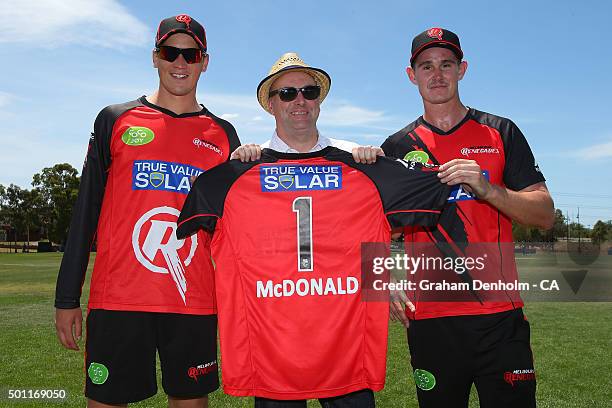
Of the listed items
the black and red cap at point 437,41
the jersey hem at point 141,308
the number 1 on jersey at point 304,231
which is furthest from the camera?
Result: the black and red cap at point 437,41

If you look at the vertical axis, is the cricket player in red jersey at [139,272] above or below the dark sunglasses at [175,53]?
below

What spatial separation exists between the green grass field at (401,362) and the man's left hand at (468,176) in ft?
14.3

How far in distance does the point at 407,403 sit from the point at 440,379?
11.7 ft

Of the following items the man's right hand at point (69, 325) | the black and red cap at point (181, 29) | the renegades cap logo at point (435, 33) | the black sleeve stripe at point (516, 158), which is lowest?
the man's right hand at point (69, 325)

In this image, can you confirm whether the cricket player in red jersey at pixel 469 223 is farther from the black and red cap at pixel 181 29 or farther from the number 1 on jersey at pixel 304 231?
the black and red cap at pixel 181 29

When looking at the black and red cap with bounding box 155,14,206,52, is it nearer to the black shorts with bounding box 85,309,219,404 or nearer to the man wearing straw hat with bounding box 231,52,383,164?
the man wearing straw hat with bounding box 231,52,383,164

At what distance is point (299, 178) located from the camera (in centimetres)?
334

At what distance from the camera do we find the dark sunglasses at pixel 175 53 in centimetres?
390

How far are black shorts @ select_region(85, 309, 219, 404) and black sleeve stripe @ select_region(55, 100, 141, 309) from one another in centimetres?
24

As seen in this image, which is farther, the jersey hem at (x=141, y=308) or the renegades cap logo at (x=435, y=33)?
the renegades cap logo at (x=435, y=33)

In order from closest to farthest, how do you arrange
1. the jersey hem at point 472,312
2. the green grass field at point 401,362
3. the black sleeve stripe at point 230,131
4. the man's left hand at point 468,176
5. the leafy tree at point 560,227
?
1. the man's left hand at point 468,176
2. the jersey hem at point 472,312
3. the black sleeve stripe at point 230,131
4. the green grass field at point 401,362
5. the leafy tree at point 560,227

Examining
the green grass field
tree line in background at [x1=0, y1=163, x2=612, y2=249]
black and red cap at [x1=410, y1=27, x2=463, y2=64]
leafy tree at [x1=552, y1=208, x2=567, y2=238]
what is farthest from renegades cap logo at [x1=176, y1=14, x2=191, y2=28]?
leafy tree at [x1=552, y1=208, x2=567, y2=238]

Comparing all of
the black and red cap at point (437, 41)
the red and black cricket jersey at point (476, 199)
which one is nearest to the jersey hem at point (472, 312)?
the red and black cricket jersey at point (476, 199)

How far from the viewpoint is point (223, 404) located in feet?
21.9
